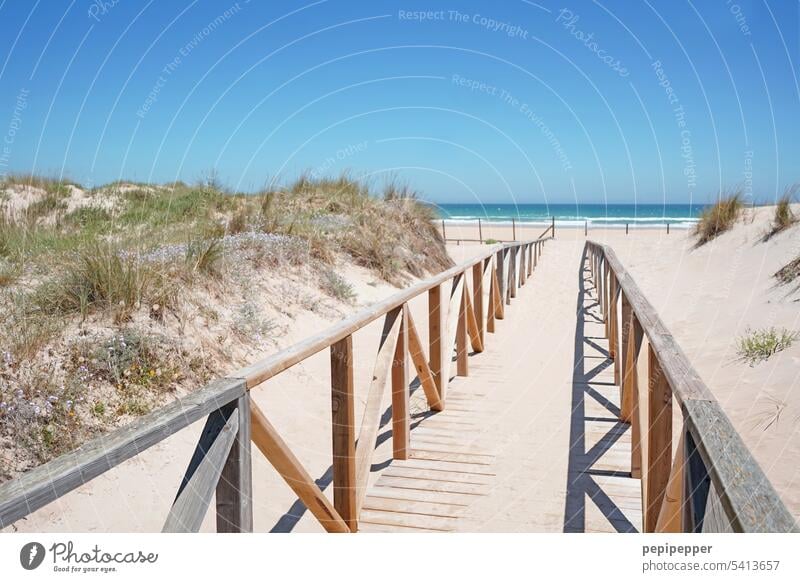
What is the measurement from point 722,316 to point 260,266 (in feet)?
17.5

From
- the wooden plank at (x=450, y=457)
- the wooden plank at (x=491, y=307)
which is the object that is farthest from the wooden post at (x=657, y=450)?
the wooden plank at (x=491, y=307)

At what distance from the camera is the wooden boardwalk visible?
3.37 meters

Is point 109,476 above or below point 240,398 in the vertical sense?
below

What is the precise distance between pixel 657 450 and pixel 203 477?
198cm

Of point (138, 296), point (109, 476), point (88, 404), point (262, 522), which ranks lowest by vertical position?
point (262, 522)

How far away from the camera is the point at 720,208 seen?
46.9 feet

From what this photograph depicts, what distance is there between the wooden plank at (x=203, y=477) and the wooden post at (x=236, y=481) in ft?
0.18

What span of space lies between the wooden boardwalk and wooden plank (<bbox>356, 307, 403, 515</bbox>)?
0.85 feet

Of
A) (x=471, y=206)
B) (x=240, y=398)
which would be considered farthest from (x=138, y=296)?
(x=471, y=206)

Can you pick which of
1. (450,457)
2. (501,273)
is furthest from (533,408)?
(501,273)

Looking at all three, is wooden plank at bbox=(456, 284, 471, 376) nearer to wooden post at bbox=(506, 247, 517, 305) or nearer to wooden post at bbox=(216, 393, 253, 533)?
wooden post at bbox=(216, 393, 253, 533)

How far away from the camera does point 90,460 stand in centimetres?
139

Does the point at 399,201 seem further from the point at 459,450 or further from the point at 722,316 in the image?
the point at 459,450

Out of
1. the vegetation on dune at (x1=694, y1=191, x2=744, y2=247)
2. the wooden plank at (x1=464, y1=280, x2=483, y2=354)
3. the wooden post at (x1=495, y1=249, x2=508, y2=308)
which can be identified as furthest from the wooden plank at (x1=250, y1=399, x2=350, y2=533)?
the vegetation on dune at (x1=694, y1=191, x2=744, y2=247)
